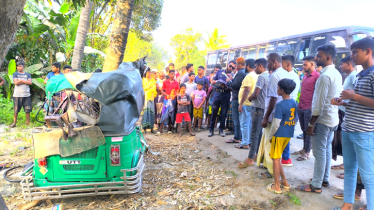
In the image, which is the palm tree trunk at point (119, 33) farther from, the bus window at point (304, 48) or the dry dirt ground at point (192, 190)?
the bus window at point (304, 48)

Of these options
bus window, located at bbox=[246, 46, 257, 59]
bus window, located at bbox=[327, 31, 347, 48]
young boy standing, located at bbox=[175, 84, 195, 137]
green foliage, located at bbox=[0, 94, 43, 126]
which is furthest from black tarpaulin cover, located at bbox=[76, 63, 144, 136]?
bus window, located at bbox=[246, 46, 257, 59]

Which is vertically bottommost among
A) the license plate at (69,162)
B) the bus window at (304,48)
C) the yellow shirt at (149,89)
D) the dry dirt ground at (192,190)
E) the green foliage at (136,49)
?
the dry dirt ground at (192,190)

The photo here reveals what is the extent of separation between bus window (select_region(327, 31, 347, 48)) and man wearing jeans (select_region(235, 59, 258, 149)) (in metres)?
6.97

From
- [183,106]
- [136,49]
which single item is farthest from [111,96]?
[136,49]

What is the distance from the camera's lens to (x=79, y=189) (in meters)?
3.23

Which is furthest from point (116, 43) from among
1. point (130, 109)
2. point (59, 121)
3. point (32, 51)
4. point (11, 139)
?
point (32, 51)

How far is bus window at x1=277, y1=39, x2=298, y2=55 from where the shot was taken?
1196 centimetres

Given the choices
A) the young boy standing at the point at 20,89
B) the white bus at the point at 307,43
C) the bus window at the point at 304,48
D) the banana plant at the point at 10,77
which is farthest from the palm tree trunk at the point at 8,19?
the bus window at the point at 304,48

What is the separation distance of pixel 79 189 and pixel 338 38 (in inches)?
445

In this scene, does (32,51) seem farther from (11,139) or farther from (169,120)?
(169,120)

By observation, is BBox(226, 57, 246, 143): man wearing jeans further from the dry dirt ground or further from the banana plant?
the banana plant

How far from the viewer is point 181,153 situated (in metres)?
5.96

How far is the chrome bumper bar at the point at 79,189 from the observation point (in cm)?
318

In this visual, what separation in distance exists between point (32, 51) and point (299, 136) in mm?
11795
